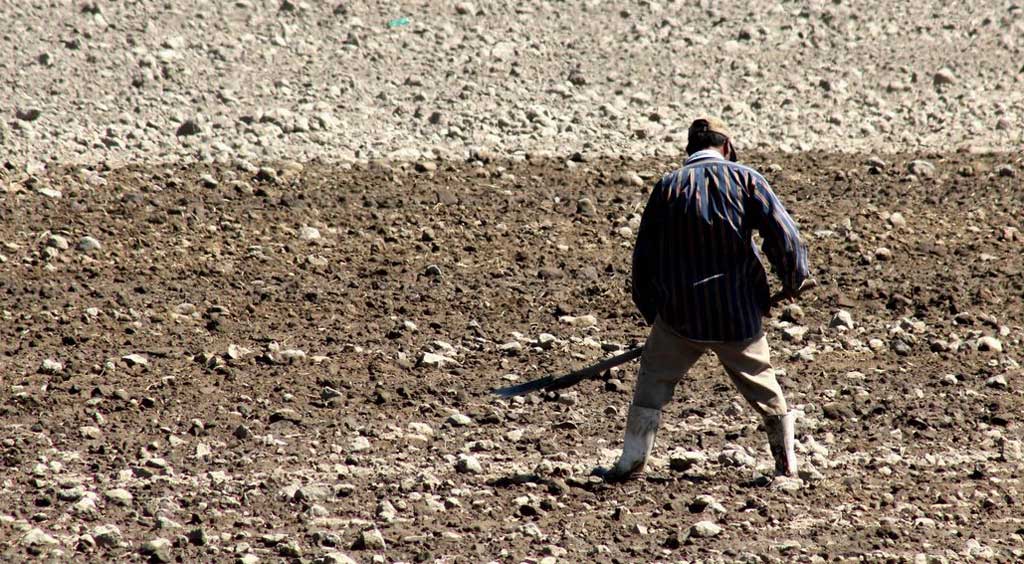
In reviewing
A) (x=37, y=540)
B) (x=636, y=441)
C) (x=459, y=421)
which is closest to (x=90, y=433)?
(x=37, y=540)

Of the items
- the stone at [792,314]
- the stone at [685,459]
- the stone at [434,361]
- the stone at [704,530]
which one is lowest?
the stone at [434,361]

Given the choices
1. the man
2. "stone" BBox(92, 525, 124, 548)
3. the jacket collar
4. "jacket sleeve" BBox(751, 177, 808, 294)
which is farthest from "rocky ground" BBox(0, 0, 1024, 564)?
the jacket collar

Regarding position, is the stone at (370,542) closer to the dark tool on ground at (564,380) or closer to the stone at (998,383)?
the dark tool on ground at (564,380)

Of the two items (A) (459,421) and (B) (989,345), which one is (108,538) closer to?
(A) (459,421)

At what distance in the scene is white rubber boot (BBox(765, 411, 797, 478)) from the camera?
20.0 ft

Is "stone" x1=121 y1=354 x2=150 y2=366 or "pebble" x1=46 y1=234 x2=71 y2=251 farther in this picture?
"pebble" x1=46 y1=234 x2=71 y2=251

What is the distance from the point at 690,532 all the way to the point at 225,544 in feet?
5.61

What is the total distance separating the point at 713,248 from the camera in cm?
588

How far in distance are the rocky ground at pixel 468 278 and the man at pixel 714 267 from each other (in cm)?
51

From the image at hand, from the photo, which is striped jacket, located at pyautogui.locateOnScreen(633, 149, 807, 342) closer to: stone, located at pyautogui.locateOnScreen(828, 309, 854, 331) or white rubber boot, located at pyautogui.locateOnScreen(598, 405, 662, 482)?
white rubber boot, located at pyautogui.locateOnScreen(598, 405, 662, 482)

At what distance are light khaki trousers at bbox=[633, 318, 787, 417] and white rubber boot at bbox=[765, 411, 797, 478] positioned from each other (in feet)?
0.13

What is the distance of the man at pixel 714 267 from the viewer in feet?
19.2

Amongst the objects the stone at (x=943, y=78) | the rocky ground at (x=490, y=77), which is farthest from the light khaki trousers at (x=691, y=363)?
the stone at (x=943, y=78)

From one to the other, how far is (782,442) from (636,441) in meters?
0.59
